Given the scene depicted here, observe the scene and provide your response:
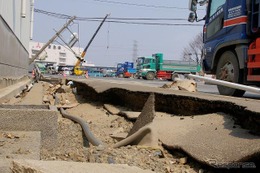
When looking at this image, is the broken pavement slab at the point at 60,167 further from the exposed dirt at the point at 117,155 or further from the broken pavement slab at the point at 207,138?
the broken pavement slab at the point at 207,138

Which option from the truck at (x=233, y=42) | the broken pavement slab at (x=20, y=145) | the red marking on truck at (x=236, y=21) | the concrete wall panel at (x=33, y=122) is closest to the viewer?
the broken pavement slab at (x=20, y=145)

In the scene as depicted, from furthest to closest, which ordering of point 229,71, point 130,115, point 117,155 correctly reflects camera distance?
point 229,71
point 130,115
point 117,155

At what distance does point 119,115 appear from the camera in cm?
605

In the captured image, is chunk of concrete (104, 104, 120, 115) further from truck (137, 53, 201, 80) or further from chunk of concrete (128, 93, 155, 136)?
truck (137, 53, 201, 80)

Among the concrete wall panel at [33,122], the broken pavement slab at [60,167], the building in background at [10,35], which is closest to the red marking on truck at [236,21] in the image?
the building in background at [10,35]

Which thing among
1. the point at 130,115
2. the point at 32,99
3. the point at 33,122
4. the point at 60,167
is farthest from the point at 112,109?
the point at 60,167

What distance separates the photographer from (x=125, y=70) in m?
51.2

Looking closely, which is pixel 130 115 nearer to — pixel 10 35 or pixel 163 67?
pixel 10 35

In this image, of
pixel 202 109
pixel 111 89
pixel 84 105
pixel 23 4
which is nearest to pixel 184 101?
pixel 202 109

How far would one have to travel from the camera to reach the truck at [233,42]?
7398 mm

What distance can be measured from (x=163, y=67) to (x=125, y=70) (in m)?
13.1

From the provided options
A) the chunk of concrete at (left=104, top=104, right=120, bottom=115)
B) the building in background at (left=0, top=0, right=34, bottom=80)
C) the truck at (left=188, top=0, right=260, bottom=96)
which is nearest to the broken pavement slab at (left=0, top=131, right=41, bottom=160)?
the building in background at (left=0, top=0, right=34, bottom=80)

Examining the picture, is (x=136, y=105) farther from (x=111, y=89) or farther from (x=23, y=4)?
(x=23, y=4)

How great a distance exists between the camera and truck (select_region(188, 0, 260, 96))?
291 inches
